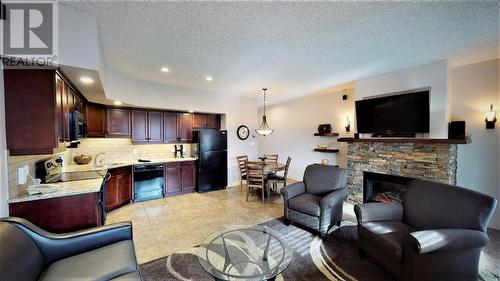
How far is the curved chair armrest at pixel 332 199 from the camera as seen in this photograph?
2676 millimetres

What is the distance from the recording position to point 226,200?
4.38 meters

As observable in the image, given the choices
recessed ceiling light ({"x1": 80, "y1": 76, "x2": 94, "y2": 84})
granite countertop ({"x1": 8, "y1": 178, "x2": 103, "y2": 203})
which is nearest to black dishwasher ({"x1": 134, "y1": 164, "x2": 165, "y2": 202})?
granite countertop ({"x1": 8, "y1": 178, "x2": 103, "y2": 203})

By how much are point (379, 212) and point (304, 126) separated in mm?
3991

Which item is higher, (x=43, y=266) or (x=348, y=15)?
(x=348, y=15)

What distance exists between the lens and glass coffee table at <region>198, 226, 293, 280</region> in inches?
63.9

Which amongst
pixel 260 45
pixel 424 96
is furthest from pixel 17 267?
pixel 424 96

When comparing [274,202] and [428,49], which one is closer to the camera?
[428,49]

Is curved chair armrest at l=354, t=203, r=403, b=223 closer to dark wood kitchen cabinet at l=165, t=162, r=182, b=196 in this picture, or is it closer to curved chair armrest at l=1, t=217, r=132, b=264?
curved chair armrest at l=1, t=217, r=132, b=264

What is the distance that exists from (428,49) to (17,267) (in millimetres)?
4628

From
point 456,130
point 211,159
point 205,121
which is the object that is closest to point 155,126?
point 205,121

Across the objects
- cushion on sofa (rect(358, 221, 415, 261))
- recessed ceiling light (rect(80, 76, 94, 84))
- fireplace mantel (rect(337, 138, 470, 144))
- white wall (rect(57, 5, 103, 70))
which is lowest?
cushion on sofa (rect(358, 221, 415, 261))

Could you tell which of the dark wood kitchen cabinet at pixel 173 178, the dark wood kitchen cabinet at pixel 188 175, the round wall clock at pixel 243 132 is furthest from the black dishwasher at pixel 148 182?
the round wall clock at pixel 243 132

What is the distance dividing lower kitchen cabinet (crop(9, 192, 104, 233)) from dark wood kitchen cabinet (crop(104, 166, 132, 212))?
5.07 ft

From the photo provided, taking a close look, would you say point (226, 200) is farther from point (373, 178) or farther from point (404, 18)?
point (404, 18)
